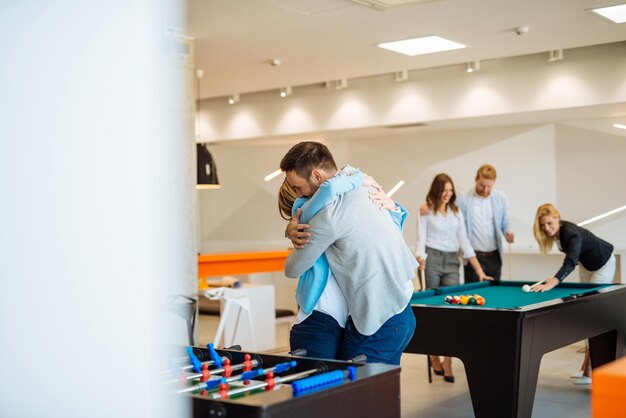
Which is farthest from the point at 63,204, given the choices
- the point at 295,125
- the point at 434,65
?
the point at 295,125

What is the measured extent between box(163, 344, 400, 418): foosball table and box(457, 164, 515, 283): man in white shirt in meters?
4.39

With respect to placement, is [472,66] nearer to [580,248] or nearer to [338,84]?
[338,84]

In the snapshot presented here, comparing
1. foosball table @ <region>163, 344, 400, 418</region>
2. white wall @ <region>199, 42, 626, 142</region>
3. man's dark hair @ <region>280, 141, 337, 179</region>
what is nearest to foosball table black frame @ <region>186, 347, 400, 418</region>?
foosball table @ <region>163, 344, 400, 418</region>

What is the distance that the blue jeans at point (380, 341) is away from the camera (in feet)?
9.08

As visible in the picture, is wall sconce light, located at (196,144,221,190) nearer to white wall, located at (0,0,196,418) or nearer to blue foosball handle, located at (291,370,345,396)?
blue foosball handle, located at (291,370,345,396)

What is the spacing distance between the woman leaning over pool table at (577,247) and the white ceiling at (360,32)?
1413mm

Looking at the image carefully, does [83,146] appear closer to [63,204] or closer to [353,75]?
[63,204]

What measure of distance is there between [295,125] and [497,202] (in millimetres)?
2999

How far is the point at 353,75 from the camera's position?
7996 millimetres

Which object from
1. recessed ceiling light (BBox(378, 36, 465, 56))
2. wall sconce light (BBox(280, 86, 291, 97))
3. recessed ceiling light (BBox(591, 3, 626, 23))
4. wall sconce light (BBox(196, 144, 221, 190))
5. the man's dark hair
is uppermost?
recessed ceiling light (BBox(591, 3, 626, 23))

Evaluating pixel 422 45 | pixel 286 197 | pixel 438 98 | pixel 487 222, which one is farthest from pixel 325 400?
pixel 438 98

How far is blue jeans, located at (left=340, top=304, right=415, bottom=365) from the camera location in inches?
109

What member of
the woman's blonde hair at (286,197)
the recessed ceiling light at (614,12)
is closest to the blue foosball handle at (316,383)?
the woman's blonde hair at (286,197)

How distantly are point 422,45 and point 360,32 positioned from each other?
756mm
